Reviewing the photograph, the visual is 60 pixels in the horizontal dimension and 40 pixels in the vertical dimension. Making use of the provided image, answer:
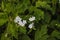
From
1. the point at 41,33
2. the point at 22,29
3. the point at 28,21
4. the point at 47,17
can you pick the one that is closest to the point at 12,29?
the point at 22,29

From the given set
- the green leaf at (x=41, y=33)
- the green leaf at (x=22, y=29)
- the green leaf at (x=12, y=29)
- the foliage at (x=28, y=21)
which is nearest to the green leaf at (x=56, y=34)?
the foliage at (x=28, y=21)

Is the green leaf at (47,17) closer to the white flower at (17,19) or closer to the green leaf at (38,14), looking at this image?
the green leaf at (38,14)

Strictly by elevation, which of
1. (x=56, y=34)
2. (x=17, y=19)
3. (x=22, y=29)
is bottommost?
(x=56, y=34)

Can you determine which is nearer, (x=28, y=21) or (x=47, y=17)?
(x=28, y=21)

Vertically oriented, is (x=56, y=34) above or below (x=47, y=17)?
below

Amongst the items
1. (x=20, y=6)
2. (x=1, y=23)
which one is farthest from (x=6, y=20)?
(x=20, y=6)

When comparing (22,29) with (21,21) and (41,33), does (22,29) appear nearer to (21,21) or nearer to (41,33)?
(21,21)

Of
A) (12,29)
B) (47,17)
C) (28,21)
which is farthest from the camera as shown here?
(47,17)

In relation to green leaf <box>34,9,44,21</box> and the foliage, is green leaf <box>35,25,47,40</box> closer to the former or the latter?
the foliage

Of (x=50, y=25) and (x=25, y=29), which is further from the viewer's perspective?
(x=50, y=25)

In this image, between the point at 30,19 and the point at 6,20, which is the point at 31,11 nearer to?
the point at 30,19

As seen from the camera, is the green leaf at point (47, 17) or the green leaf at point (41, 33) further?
the green leaf at point (47, 17)
